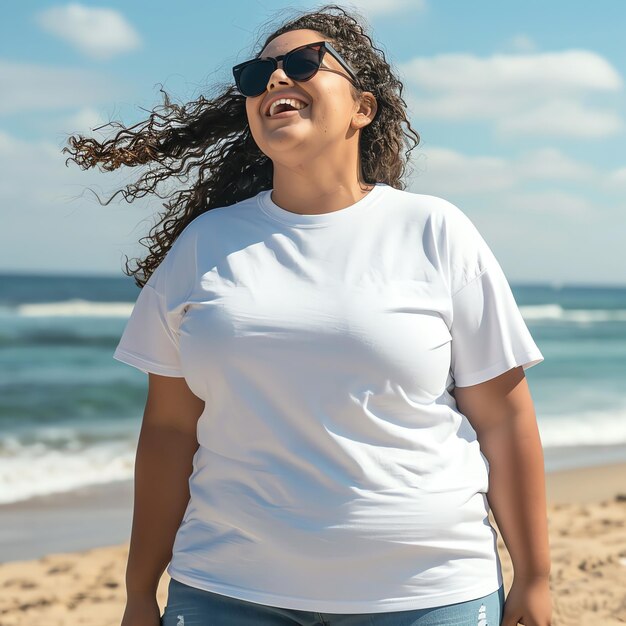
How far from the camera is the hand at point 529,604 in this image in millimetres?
1883

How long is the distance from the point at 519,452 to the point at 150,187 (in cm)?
136

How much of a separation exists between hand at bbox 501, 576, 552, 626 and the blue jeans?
0.08 meters

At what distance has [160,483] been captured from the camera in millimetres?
2078

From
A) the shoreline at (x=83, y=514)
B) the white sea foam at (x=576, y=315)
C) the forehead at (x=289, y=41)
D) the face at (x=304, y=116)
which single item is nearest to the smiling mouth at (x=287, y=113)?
the face at (x=304, y=116)

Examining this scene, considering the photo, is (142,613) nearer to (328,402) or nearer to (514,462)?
(328,402)

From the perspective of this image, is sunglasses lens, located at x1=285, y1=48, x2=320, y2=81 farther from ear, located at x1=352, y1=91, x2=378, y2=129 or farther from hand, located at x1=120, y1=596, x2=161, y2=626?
hand, located at x1=120, y1=596, x2=161, y2=626

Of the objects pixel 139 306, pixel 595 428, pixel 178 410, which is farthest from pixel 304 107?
pixel 595 428

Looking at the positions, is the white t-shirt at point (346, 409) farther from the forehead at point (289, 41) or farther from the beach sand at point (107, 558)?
the beach sand at point (107, 558)

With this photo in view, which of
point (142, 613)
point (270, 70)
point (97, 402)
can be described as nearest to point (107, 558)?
point (142, 613)

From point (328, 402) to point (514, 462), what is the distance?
496mm

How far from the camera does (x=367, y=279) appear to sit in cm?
185

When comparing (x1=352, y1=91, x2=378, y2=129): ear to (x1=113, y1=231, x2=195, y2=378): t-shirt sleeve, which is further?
(x1=352, y1=91, x2=378, y2=129): ear

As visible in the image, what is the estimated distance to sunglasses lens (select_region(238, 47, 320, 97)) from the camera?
2041 mm

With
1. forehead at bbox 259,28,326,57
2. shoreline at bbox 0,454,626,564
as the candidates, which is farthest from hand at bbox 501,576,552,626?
shoreline at bbox 0,454,626,564
